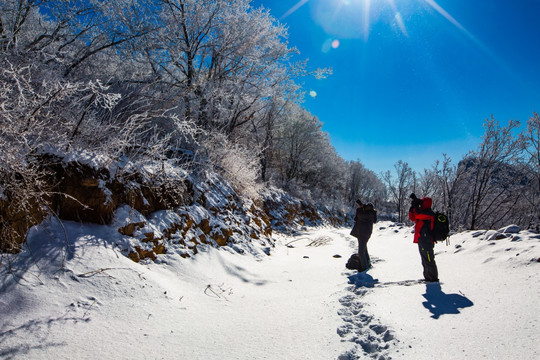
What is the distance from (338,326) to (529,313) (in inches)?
70.6

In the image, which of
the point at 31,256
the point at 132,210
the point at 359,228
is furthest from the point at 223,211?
the point at 31,256

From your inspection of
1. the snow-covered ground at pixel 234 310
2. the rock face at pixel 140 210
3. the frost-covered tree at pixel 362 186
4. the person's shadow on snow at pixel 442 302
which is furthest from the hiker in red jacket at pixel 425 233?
the frost-covered tree at pixel 362 186

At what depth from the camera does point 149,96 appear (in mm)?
7137

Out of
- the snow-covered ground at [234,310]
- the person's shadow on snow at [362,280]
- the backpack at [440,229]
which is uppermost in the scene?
the backpack at [440,229]

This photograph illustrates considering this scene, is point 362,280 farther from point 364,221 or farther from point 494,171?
point 494,171

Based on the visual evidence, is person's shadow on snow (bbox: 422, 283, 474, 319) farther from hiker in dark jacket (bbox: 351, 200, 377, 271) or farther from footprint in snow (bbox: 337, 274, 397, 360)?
hiker in dark jacket (bbox: 351, 200, 377, 271)

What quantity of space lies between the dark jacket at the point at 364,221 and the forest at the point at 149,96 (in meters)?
3.87

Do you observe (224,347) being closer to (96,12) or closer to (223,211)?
(223,211)

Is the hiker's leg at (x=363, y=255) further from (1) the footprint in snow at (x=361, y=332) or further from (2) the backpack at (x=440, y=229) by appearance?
(1) the footprint in snow at (x=361, y=332)

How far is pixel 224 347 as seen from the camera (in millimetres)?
2463

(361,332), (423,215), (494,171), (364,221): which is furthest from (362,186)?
(361,332)

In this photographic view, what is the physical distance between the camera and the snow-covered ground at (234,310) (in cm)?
221

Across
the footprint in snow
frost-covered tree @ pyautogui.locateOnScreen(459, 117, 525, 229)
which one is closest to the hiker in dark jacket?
the footprint in snow

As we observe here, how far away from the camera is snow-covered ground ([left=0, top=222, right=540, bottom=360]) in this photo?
7.25ft
